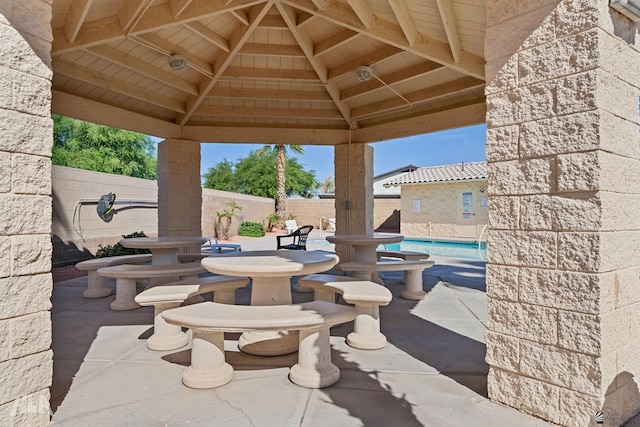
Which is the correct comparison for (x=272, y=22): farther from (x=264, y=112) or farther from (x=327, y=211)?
(x=327, y=211)

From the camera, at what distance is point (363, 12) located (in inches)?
179

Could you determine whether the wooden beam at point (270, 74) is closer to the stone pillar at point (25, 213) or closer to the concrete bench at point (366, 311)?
the concrete bench at point (366, 311)

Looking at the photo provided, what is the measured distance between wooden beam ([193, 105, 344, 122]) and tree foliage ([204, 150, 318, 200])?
18.4 m

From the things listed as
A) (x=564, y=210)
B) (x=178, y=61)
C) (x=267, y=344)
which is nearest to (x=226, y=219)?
(x=178, y=61)

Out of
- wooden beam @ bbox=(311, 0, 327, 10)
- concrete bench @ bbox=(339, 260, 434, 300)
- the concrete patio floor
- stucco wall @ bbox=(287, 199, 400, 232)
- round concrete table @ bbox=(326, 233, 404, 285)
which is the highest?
wooden beam @ bbox=(311, 0, 327, 10)

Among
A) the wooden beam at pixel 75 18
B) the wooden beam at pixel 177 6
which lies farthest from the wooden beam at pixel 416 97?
the wooden beam at pixel 75 18

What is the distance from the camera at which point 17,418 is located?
6.33 feet

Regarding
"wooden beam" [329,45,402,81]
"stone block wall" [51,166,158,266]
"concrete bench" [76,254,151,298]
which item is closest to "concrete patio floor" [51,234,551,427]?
"concrete bench" [76,254,151,298]

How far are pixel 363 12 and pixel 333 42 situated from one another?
132cm

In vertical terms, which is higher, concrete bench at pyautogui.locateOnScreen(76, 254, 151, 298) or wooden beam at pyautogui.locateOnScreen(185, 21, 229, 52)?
wooden beam at pyautogui.locateOnScreen(185, 21, 229, 52)

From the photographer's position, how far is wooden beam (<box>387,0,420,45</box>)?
13.9 ft

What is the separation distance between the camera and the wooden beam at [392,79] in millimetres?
5965

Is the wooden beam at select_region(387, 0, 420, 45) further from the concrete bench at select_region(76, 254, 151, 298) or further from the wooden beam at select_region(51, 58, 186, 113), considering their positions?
the concrete bench at select_region(76, 254, 151, 298)

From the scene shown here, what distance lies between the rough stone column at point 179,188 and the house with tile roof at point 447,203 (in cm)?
1197
